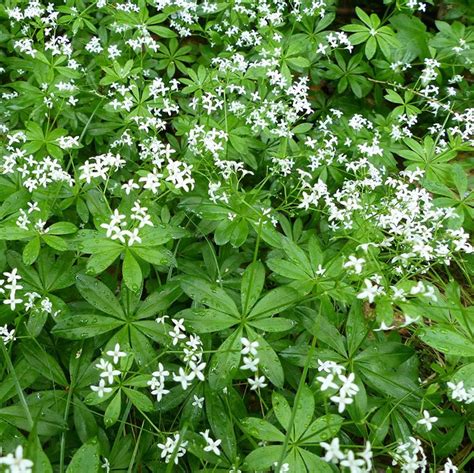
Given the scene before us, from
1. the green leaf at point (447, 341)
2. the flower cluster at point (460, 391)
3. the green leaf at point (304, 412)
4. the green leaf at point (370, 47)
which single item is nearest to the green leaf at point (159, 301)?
the green leaf at point (304, 412)

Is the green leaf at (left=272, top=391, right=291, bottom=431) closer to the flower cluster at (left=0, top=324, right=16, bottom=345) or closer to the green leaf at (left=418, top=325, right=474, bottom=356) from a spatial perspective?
the green leaf at (left=418, top=325, right=474, bottom=356)

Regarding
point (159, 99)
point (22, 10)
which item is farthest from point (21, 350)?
point (22, 10)

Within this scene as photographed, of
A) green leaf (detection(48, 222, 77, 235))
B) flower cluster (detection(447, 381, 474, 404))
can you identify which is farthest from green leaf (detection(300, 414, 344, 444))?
green leaf (detection(48, 222, 77, 235))

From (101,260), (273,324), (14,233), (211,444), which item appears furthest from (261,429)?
(14,233)

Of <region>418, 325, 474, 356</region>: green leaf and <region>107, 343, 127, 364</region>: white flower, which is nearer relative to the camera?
<region>107, 343, 127, 364</region>: white flower

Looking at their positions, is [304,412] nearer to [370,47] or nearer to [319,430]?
[319,430]

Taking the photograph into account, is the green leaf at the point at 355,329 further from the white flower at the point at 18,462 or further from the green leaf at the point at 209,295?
the white flower at the point at 18,462
